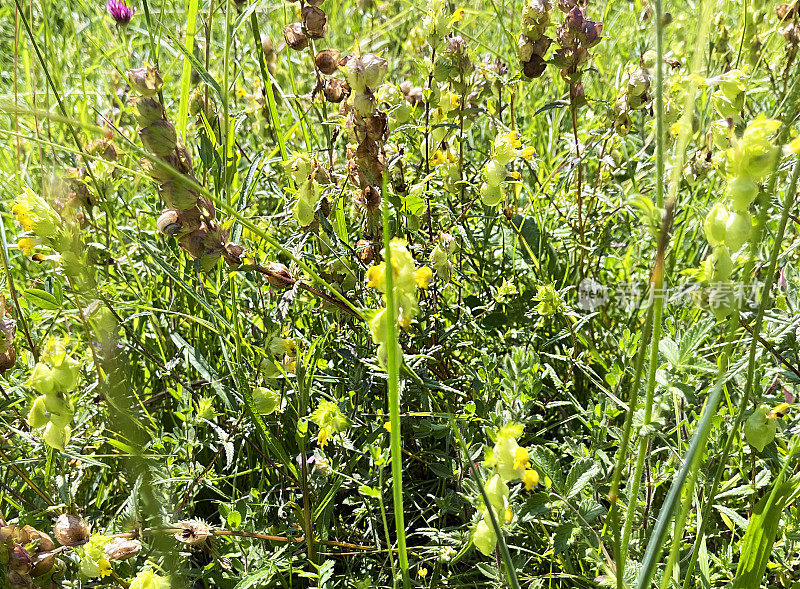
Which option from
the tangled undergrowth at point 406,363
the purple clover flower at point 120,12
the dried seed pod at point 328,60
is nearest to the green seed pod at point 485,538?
the tangled undergrowth at point 406,363

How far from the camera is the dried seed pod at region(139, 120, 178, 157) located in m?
0.97

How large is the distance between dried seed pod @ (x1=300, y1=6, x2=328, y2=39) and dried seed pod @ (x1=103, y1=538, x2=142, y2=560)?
2.89ft

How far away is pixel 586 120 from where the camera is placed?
2266mm

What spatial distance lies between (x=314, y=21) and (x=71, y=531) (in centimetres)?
90

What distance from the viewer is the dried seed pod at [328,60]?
1.22 m

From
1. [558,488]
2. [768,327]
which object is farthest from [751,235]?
[768,327]

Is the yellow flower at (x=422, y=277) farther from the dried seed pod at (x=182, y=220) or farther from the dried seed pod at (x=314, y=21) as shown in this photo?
the dried seed pod at (x=314, y=21)

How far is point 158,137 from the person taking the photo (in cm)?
98

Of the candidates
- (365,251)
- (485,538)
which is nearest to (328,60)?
(365,251)

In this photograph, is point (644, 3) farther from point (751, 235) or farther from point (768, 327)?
point (751, 235)

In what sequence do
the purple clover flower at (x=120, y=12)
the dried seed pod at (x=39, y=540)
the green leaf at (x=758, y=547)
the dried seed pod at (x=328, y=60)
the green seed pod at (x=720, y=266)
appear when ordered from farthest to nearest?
the purple clover flower at (x=120, y=12), the dried seed pod at (x=328, y=60), the dried seed pod at (x=39, y=540), the green leaf at (x=758, y=547), the green seed pod at (x=720, y=266)

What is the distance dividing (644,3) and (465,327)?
1.68m

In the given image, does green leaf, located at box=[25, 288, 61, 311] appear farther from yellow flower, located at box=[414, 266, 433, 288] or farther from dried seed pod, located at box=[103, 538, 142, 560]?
yellow flower, located at box=[414, 266, 433, 288]

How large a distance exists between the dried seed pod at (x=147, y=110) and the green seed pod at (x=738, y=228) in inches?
29.2
